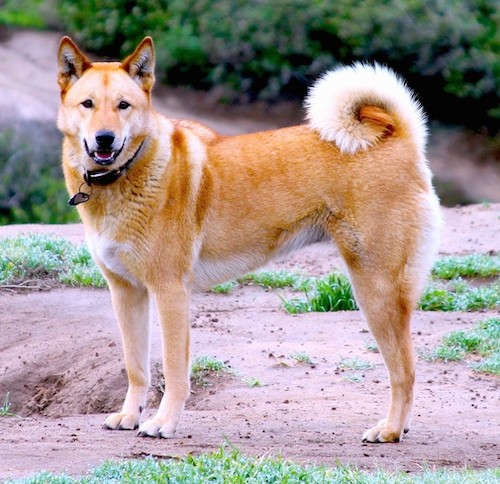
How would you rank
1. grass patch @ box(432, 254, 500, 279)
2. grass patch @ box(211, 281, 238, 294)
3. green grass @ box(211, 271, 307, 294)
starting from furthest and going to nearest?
grass patch @ box(432, 254, 500, 279), green grass @ box(211, 271, 307, 294), grass patch @ box(211, 281, 238, 294)

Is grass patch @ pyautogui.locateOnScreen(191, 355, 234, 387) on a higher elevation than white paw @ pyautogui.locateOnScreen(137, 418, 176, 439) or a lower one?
lower

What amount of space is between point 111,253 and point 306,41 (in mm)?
10799

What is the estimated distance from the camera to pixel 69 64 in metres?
5.12

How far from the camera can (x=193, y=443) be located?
4.73 meters

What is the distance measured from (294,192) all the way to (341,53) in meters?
10.4

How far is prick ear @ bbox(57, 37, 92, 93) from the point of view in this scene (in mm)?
5077

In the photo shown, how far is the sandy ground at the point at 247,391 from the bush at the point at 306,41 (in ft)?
25.9

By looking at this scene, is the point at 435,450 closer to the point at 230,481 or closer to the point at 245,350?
the point at 230,481

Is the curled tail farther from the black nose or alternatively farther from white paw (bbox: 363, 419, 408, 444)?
white paw (bbox: 363, 419, 408, 444)

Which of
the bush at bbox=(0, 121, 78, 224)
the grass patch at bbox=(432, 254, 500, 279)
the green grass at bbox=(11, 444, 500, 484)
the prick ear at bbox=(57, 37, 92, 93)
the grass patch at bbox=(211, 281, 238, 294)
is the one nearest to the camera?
the green grass at bbox=(11, 444, 500, 484)

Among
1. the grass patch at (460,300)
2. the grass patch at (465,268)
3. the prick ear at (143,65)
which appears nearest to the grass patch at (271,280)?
the grass patch at (460,300)

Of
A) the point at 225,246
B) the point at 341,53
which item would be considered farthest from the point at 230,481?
the point at 341,53

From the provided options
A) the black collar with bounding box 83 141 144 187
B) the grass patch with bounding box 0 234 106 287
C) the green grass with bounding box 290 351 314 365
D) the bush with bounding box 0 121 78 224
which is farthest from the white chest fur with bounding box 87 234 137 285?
the bush with bounding box 0 121 78 224

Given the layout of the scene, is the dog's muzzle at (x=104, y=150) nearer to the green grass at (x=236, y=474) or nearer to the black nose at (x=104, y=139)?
the black nose at (x=104, y=139)
